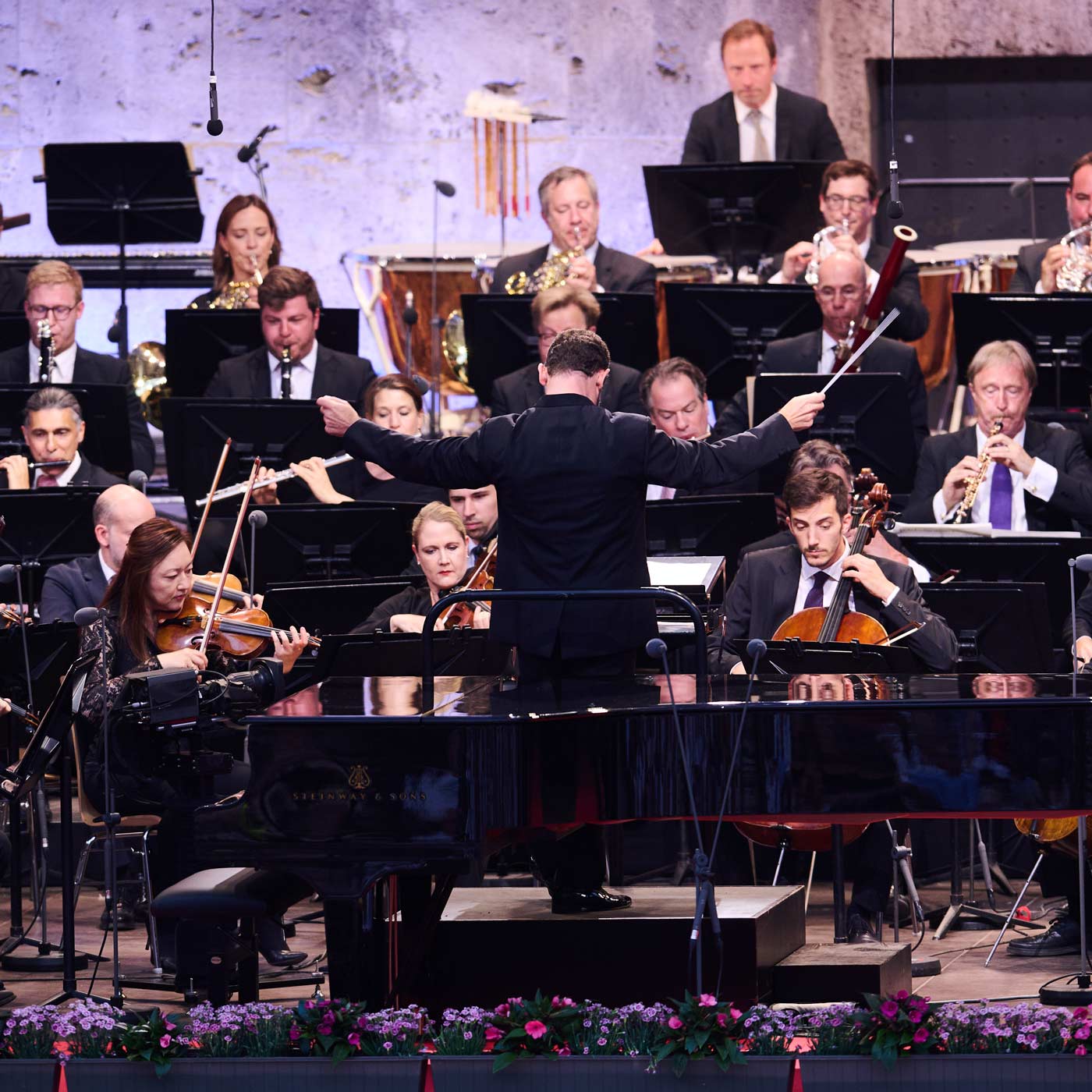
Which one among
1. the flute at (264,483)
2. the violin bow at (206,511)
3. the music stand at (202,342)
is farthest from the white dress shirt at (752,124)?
the violin bow at (206,511)

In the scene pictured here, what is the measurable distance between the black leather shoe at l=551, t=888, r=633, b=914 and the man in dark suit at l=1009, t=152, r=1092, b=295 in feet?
11.0

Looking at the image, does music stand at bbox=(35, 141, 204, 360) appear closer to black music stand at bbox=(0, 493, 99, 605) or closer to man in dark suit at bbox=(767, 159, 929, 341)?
black music stand at bbox=(0, 493, 99, 605)

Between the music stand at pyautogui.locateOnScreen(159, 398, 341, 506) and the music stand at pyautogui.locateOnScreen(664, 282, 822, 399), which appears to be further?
the music stand at pyautogui.locateOnScreen(664, 282, 822, 399)

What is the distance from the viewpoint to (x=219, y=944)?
15.3 feet

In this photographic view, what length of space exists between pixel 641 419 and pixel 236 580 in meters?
1.75

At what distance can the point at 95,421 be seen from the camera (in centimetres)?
705

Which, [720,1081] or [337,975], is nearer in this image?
[720,1081]

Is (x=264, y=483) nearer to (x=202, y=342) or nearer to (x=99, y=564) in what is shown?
(x=99, y=564)

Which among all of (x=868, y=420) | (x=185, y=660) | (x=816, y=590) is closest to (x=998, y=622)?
(x=816, y=590)

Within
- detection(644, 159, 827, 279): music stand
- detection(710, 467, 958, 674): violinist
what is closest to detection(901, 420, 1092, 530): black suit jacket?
detection(710, 467, 958, 674): violinist

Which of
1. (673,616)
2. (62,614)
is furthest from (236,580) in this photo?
(673,616)

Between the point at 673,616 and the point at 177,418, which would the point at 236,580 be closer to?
the point at 177,418

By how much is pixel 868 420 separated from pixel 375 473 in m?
1.66

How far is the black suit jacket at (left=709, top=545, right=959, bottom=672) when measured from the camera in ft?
18.2
